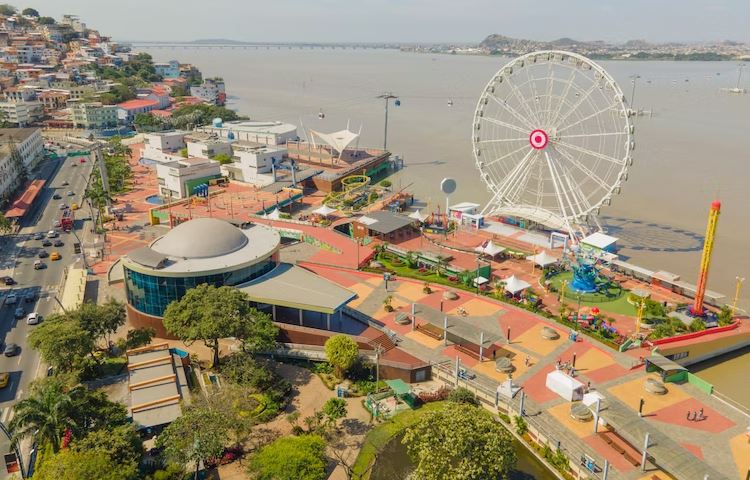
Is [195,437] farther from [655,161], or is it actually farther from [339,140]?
[655,161]

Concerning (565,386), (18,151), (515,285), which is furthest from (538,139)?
(18,151)

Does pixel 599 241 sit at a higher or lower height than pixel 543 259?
higher

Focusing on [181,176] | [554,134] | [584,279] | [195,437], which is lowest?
[195,437]

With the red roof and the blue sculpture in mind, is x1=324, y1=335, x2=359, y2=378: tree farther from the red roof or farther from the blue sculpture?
the red roof

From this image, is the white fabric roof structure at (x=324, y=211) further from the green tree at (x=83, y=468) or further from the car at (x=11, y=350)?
the green tree at (x=83, y=468)

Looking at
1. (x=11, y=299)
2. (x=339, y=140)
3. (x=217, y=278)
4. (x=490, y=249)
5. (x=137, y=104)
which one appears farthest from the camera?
(x=137, y=104)

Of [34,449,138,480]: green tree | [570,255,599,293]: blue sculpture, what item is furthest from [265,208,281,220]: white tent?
[34,449,138,480]: green tree

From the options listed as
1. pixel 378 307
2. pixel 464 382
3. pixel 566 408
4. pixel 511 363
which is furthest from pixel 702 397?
pixel 378 307
